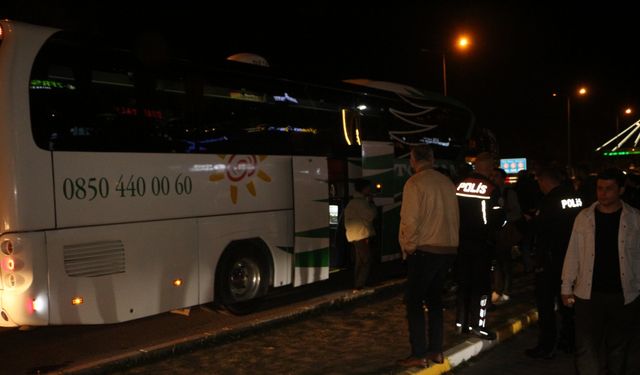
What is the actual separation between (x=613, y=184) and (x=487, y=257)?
249cm

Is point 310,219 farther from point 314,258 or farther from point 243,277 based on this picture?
point 243,277

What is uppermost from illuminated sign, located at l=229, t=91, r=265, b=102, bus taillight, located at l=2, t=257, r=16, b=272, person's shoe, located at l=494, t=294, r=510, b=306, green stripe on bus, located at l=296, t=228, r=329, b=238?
illuminated sign, located at l=229, t=91, r=265, b=102

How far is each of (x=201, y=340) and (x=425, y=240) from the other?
2.83 meters

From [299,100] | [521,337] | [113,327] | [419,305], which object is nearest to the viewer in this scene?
[419,305]

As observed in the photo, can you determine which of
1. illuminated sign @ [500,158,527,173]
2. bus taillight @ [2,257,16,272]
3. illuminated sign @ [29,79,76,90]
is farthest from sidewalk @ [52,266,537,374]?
illuminated sign @ [500,158,527,173]

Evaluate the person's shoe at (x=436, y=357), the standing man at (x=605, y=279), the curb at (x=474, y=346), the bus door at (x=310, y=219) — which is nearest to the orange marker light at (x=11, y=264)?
the curb at (x=474, y=346)

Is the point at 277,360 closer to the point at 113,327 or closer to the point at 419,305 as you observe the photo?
the point at 419,305

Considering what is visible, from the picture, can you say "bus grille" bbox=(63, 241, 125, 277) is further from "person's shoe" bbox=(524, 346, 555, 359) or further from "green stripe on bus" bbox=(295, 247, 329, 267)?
"person's shoe" bbox=(524, 346, 555, 359)

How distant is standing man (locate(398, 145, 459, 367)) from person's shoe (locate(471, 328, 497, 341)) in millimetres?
1214

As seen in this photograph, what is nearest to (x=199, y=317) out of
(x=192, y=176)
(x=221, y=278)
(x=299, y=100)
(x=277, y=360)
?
(x=221, y=278)

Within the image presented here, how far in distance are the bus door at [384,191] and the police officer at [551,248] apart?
508 cm

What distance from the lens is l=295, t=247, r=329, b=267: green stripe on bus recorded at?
994 cm

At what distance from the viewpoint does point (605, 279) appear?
4953mm

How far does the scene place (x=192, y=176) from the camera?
26.9 ft
